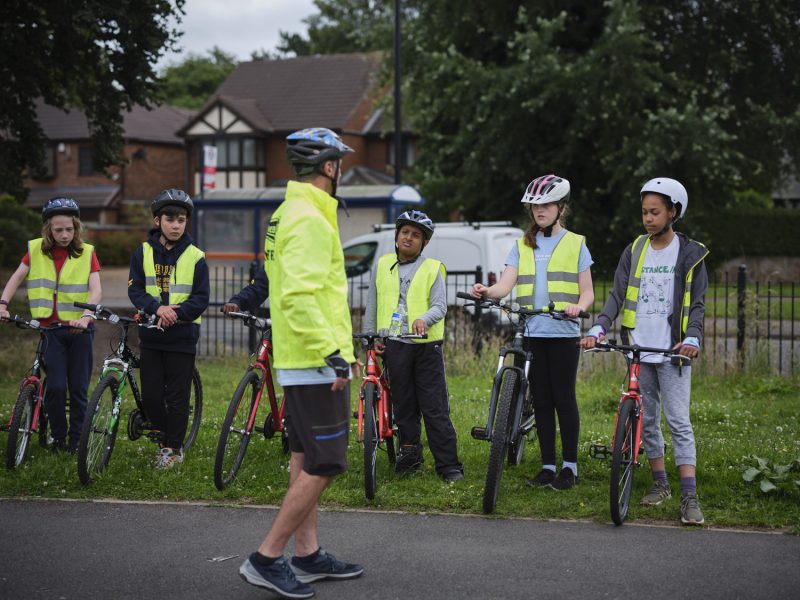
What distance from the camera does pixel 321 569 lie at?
500 cm

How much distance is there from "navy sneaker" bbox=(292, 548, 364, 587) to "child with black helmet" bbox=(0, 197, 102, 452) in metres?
3.26

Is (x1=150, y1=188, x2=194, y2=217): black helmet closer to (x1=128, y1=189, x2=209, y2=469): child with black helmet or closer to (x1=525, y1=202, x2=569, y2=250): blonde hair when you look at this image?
(x1=128, y1=189, x2=209, y2=469): child with black helmet

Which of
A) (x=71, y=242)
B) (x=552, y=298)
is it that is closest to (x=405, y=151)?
(x=71, y=242)

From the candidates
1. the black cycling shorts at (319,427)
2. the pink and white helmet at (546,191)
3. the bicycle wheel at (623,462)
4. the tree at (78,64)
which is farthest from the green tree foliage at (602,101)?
the black cycling shorts at (319,427)

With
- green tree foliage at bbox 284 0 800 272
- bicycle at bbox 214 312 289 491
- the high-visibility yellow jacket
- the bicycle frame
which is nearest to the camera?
the high-visibility yellow jacket

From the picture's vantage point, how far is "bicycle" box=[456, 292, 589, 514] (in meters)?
6.15

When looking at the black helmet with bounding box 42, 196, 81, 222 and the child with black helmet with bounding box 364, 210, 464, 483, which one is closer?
the child with black helmet with bounding box 364, 210, 464, 483

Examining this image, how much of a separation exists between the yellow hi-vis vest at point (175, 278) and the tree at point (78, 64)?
23.8ft

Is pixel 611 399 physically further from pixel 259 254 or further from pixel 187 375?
pixel 259 254

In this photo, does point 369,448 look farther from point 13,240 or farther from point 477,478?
point 13,240

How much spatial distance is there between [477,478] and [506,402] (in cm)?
89

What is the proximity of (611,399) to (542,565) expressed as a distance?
199 inches

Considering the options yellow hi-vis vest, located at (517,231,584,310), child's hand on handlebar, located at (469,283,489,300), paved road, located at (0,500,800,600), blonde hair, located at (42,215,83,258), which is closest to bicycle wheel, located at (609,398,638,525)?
paved road, located at (0,500,800,600)

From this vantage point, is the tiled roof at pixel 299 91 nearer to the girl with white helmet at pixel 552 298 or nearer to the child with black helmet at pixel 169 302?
the child with black helmet at pixel 169 302
